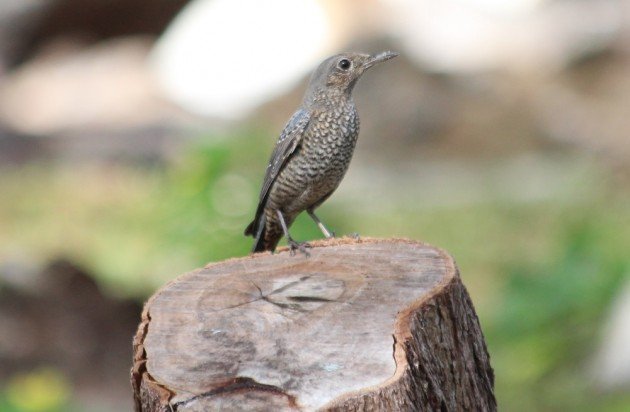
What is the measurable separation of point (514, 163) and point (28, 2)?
610 cm

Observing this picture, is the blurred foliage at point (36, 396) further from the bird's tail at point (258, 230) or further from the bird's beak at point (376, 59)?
the bird's beak at point (376, 59)

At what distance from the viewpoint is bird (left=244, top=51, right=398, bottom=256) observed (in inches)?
199

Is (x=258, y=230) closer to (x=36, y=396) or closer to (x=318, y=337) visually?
(x=318, y=337)

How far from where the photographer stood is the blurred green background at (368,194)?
7523mm

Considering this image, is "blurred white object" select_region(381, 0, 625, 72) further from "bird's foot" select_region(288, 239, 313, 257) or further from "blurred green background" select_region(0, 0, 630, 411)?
"bird's foot" select_region(288, 239, 313, 257)

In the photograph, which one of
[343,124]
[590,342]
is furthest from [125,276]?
[343,124]

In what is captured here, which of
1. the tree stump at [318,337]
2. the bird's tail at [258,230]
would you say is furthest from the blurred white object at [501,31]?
the tree stump at [318,337]

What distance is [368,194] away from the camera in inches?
447

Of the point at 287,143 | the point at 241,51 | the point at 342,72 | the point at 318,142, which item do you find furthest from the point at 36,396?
the point at 241,51

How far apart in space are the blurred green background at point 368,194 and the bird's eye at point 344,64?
183 cm

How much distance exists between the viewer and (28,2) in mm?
14008

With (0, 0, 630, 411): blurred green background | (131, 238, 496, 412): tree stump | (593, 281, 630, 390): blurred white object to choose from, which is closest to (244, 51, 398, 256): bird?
(131, 238, 496, 412): tree stump

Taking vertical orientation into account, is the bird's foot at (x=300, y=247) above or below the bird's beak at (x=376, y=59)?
below

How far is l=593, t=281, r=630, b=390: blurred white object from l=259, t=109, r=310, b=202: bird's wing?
119 inches
